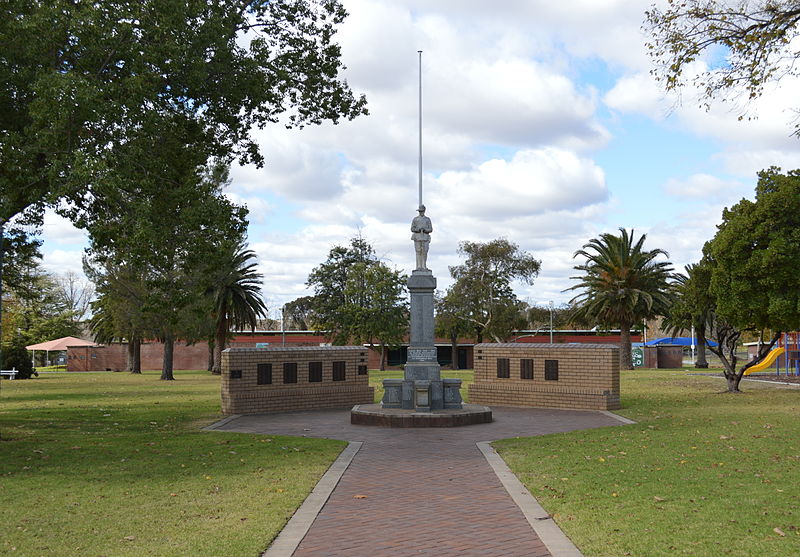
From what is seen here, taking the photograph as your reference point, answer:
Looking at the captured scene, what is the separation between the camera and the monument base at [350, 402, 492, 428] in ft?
52.6

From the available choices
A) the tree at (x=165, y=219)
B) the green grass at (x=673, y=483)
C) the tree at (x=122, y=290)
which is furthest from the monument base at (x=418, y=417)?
the tree at (x=122, y=290)

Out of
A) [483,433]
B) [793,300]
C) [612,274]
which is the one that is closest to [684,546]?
[483,433]

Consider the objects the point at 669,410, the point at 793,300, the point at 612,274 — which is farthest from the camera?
the point at 612,274

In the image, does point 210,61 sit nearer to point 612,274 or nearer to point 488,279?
point 612,274

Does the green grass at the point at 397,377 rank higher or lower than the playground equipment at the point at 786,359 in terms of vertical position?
lower

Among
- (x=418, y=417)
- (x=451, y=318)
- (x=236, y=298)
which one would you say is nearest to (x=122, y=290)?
(x=236, y=298)

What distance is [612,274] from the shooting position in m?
50.3

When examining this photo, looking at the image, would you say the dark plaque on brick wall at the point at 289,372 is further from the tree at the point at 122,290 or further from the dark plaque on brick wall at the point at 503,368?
the tree at the point at 122,290

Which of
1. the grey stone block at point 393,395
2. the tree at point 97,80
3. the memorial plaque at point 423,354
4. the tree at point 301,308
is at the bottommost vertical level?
the grey stone block at point 393,395

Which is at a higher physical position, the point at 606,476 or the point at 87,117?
the point at 87,117

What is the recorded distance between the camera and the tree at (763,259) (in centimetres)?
2316

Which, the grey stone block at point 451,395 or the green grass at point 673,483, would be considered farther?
the grey stone block at point 451,395

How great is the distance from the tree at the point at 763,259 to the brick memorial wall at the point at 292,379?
11923 mm

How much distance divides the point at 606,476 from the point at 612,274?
42259 mm
